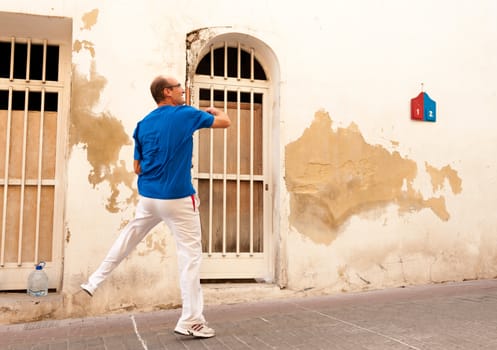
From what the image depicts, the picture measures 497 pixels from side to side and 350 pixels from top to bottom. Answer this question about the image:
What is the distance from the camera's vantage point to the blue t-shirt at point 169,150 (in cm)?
383

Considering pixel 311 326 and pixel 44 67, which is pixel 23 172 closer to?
pixel 44 67

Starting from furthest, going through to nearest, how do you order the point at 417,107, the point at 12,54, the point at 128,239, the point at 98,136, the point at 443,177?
the point at 443,177
the point at 417,107
the point at 12,54
the point at 98,136
the point at 128,239

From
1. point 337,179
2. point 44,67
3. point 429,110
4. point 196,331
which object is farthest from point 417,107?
point 44,67

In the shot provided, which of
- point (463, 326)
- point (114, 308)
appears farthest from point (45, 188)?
point (463, 326)

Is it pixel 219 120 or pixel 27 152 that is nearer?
pixel 219 120

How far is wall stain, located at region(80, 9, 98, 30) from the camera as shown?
211 inches

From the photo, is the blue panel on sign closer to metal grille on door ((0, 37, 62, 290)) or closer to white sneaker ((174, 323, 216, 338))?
white sneaker ((174, 323, 216, 338))

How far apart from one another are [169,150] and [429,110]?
12.6ft

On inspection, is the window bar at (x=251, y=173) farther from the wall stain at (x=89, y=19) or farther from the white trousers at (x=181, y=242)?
the white trousers at (x=181, y=242)

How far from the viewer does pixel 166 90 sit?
13.1 ft

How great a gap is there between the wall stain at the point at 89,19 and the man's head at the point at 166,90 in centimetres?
180

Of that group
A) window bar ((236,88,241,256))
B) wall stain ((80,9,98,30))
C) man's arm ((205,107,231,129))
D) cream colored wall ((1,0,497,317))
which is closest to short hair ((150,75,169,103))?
man's arm ((205,107,231,129))

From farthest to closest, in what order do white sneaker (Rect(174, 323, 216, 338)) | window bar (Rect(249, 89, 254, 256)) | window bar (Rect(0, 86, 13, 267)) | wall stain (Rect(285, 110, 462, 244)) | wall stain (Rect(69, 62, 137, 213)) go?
1. window bar (Rect(249, 89, 254, 256))
2. wall stain (Rect(285, 110, 462, 244))
3. window bar (Rect(0, 86, 13, 267))
4. wall stain (Rect(69, 62, 137, 213))
5. white sneaker (Rect(174, 323, 216, 338))

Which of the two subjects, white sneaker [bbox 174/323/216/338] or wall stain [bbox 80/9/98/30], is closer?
white sneaker [bbox 174/323/216/338]
